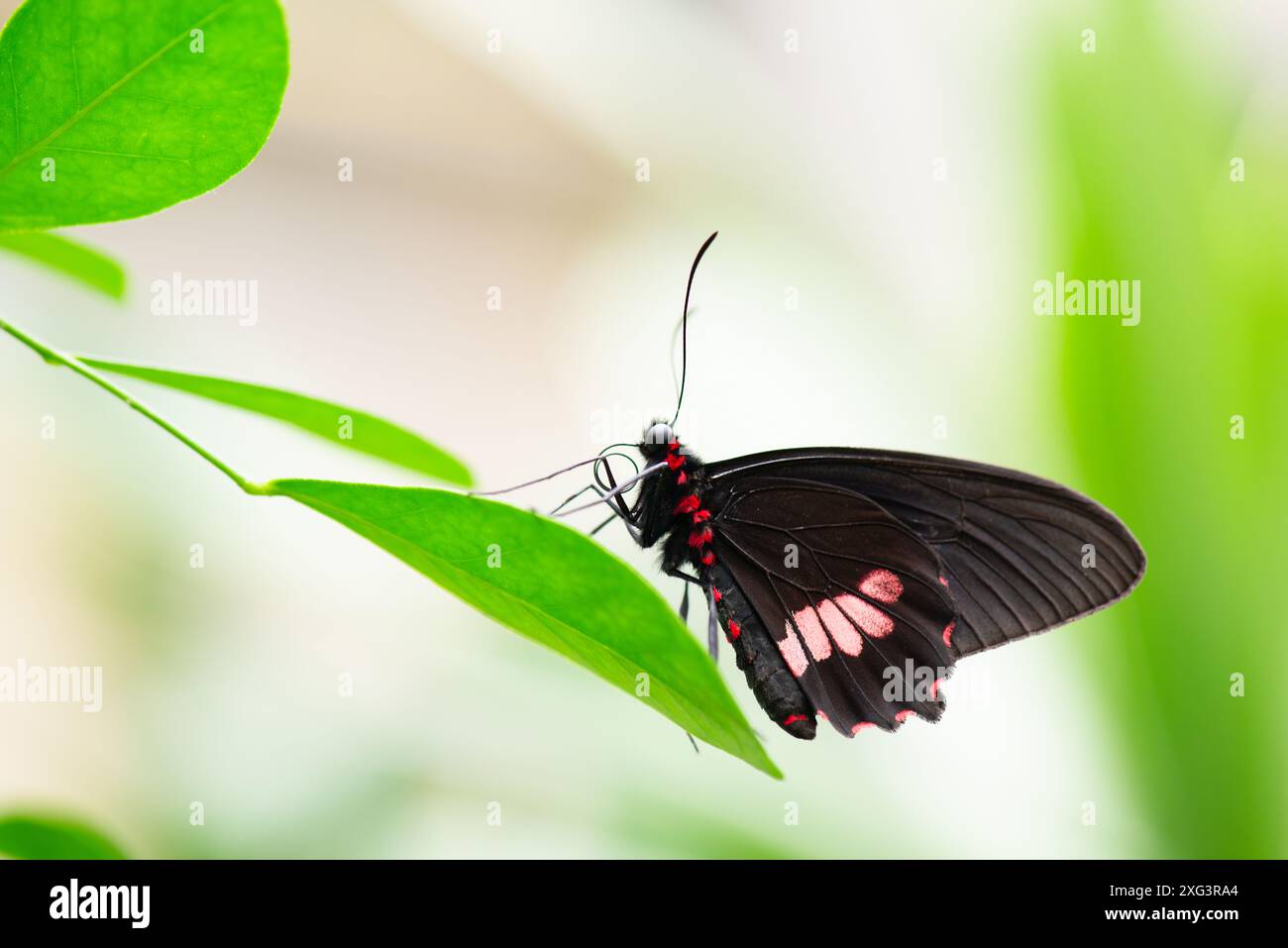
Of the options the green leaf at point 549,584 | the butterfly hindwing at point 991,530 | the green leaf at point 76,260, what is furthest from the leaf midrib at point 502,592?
the butterfly hindwing at point 991,530

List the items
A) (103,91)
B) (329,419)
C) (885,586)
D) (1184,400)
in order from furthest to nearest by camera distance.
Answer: (1184,400) < (885,586) < (329,419) < (103,91)

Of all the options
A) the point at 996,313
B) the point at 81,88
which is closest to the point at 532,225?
the point at 996,313

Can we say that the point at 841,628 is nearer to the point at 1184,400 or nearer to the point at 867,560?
the point at 867,560

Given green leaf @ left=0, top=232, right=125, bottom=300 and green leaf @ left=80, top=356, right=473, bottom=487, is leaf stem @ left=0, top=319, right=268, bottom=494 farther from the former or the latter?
green leaf @ left=0, top=232, right=125, bottom=300

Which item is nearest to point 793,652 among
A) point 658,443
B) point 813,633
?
point 813,633

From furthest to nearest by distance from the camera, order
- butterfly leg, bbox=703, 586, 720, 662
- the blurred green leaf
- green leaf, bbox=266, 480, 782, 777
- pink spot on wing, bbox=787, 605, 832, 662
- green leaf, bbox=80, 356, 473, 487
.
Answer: the blurred green leaf
pink spot on wing, bbox=787, 605, 832, 662
butterfly leg, bbox=703, 586, 720, 662
green leaf, bbox=80, 356, 473, 487
green leaf, bbox=266, 480, 782, 777

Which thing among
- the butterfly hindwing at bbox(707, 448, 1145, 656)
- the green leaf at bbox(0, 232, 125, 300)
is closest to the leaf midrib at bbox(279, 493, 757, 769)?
the green leaf at bbox(0, 232, 125, 300)

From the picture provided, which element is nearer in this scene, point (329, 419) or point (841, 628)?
point (329, 419)

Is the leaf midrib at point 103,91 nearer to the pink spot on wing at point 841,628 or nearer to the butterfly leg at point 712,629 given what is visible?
the butterfly leg at point 712,629

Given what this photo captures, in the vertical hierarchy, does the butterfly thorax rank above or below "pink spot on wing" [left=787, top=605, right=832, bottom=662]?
above
